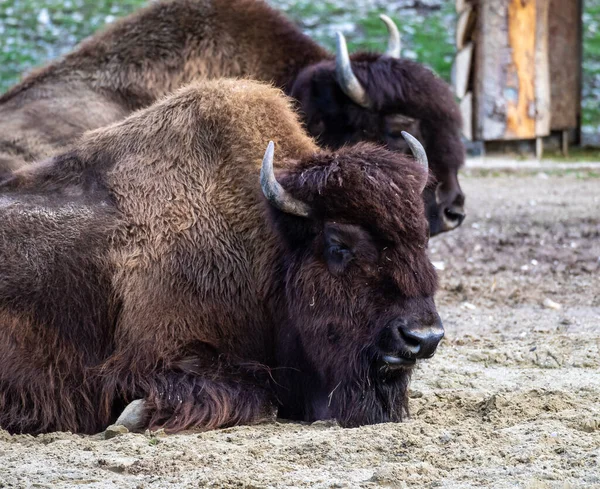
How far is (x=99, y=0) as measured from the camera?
21219 mm

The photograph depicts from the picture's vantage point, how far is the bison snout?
4.26 metres

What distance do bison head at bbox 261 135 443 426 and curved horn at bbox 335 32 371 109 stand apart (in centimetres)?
335

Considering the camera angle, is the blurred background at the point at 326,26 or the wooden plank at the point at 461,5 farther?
the blurred background at the point at 326,26

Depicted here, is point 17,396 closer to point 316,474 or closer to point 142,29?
point 316,474

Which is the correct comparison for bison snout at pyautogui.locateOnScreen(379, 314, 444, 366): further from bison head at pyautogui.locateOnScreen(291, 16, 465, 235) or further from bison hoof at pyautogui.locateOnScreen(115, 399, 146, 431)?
bison head at pyautogui.locateOnScreen(291, 16, 465, 235)

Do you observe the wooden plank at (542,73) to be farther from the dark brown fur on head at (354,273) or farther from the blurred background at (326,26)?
the dark brown fur on head at (354,273)

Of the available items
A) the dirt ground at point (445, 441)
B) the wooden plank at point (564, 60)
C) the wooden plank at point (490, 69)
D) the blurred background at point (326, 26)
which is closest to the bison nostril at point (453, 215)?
the dirt ground at point (445, 441)

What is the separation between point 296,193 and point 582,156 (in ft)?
38.3

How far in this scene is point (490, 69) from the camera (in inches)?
561

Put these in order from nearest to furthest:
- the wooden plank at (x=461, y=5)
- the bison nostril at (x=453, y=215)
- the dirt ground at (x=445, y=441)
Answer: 1. the dirt ground at (x=445, y=441)
2. the bison nostril at (x=453, y=215)
3. the wooden plank at (x=461, y=5)

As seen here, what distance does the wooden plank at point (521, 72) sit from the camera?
1420cm

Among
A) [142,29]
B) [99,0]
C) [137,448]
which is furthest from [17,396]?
[99,0]

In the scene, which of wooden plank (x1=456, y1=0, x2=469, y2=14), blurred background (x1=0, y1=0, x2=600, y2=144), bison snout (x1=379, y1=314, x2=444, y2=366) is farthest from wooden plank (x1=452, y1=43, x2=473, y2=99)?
bison snout (x1=379, y1=314, x2=444, y2=366)

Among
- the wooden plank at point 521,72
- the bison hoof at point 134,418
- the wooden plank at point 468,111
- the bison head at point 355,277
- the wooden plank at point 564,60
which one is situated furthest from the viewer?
the wooden plank at point 564,60
